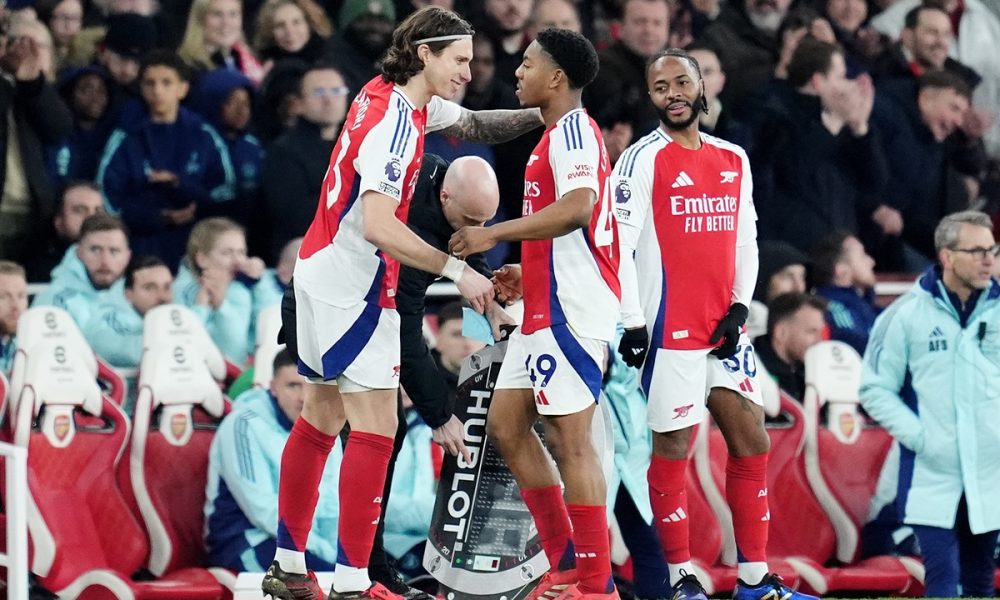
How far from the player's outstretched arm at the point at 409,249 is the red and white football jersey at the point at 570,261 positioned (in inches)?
17.7

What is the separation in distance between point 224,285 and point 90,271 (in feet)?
2.30

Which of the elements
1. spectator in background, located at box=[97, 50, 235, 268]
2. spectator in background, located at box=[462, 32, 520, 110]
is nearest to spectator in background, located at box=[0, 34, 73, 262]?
spectator in background, located at box=[97, 50, 235, 268]

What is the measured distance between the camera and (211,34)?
10.7 m

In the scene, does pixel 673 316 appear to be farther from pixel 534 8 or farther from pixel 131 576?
pixel 534 8

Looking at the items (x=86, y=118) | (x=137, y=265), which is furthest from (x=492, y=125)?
(x=86, y=118)

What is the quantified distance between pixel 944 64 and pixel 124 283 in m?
6.05

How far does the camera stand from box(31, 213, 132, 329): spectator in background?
9.37 m

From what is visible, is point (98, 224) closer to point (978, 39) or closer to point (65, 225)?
Result: point (65, 225)

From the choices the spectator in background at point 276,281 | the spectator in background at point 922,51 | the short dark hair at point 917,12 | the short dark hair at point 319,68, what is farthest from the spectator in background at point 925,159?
the spectator in background at point 276,281

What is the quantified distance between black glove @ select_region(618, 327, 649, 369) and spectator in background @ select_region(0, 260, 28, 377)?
3615 mm

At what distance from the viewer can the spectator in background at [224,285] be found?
9562 mm

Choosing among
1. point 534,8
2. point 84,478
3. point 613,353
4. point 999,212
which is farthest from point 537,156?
point 999,212

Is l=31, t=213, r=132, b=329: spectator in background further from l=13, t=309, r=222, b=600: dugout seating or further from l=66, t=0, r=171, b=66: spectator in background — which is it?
l=66, t=0, r=171, b=66: spectator in background

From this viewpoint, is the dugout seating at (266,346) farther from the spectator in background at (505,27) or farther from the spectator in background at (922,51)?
the spectator in background at (922,51)
